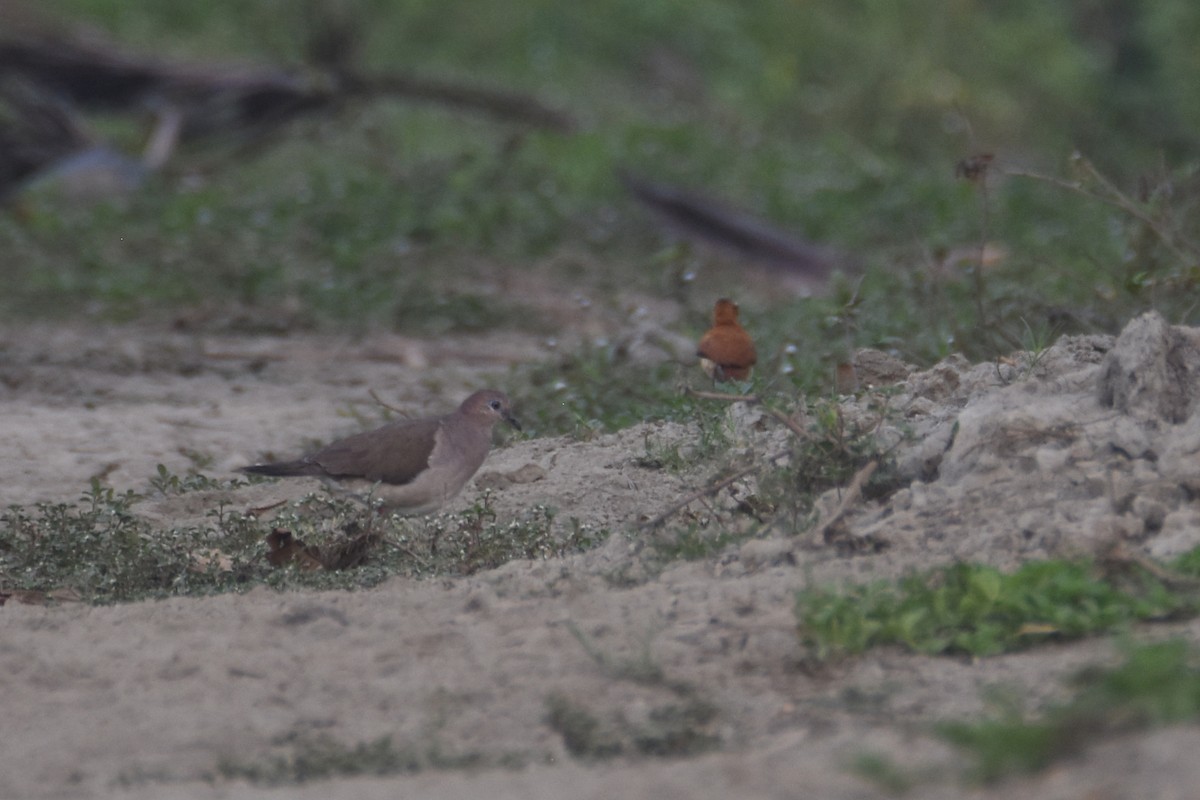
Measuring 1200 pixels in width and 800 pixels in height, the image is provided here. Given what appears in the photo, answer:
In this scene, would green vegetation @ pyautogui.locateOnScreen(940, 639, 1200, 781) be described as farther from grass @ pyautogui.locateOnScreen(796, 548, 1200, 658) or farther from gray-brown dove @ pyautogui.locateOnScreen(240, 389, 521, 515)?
gray-brown dove @ pyautogui.locateOnScreen(240, 389, 521, 515)

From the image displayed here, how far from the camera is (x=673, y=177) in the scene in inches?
472

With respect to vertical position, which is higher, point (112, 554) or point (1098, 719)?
point (1098, 719)

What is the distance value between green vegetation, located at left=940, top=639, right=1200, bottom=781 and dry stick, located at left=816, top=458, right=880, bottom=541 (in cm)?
143

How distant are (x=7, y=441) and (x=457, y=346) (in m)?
2.87

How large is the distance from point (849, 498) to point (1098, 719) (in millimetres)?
1588

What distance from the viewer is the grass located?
352 centimetres

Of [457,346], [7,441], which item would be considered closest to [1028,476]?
[7,441]

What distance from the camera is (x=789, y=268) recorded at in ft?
32.9

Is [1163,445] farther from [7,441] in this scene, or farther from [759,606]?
[7,441]

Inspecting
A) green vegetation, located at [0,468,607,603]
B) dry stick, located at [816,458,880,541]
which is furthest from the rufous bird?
dry stick, located at [816,458,880,541]

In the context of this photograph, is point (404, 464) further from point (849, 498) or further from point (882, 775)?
point (882, 775)

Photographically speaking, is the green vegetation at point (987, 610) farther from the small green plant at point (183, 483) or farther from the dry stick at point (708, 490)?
the small green plant at point (183, 483)

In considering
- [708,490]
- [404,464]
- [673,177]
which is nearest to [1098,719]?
[708,490]

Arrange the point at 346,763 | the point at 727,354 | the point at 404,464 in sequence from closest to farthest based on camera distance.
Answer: the point at 346,763, the point at 404,464, the point at 727,354
